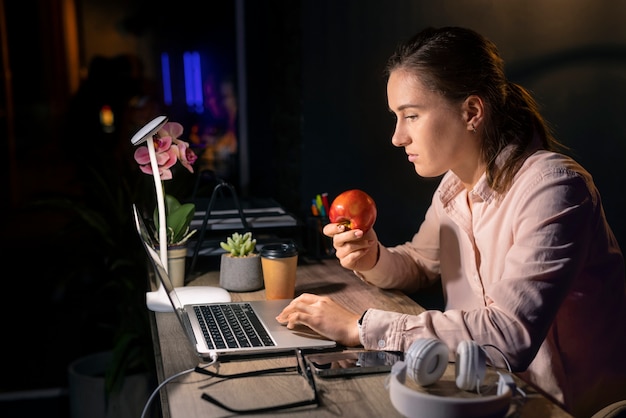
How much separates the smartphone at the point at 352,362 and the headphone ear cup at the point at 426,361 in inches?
5.7

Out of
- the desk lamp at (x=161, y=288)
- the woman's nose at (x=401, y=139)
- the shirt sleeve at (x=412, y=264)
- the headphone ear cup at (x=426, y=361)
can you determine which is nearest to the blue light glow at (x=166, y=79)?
the desk lamp at (x=161, y=288)

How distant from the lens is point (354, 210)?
1743 mm

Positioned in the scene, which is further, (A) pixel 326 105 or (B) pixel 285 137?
(B) pixel 285 137

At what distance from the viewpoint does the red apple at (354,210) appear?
1736mm

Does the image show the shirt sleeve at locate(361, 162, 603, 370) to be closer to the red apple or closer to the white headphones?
the white headphones

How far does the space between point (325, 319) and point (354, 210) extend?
379mm

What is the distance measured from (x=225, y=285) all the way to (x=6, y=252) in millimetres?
4551

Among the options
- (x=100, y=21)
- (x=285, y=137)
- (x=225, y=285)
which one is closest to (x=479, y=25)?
(x=285, y=137)

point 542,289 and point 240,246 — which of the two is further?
point 240,246

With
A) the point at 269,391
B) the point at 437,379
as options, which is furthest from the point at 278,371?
the point at 437,379

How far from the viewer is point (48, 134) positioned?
7234 millimetres

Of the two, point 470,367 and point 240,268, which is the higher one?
point 470,367

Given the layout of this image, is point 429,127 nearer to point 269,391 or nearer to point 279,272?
point 279,272

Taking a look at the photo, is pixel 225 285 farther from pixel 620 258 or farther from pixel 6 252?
pixel 6 252
